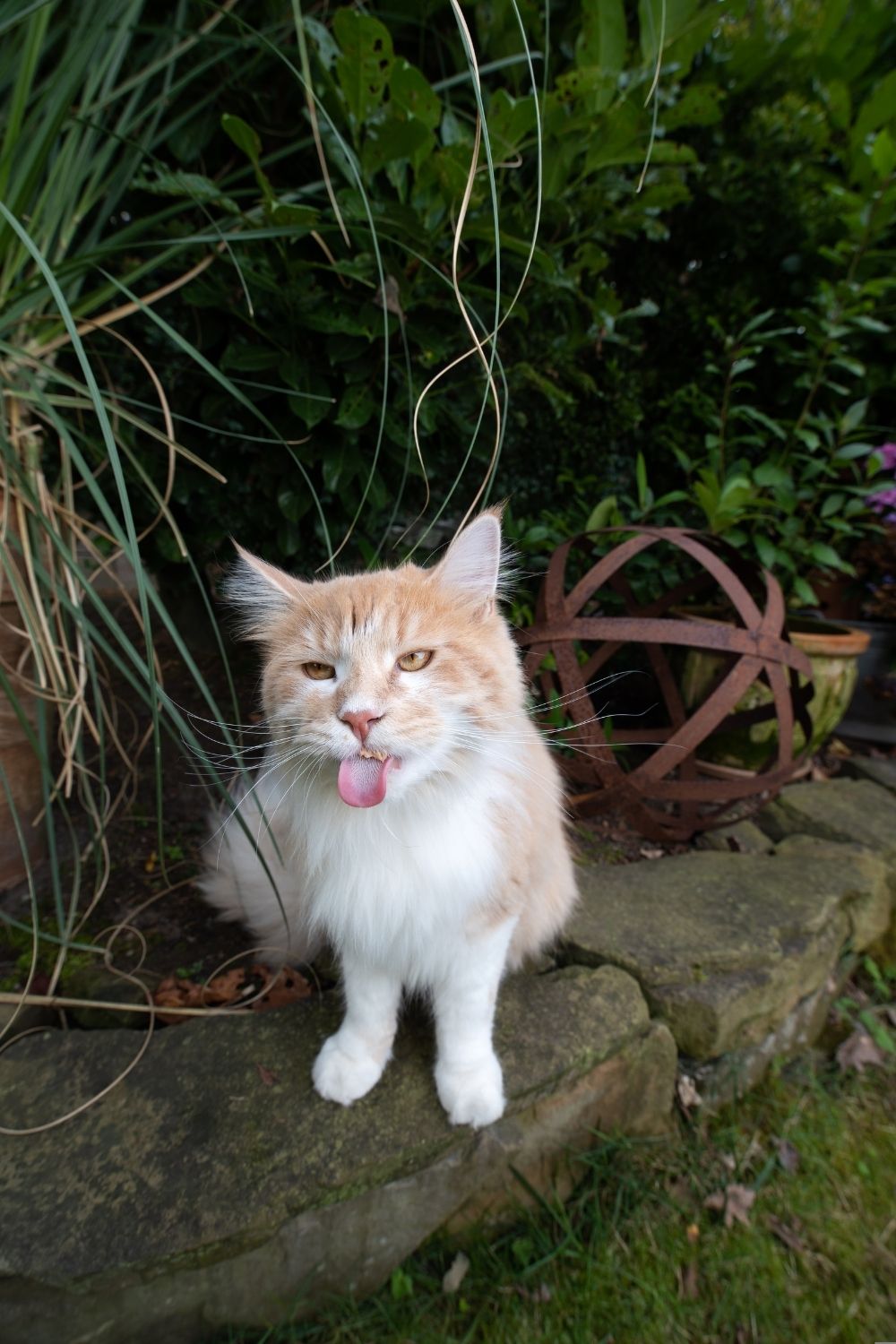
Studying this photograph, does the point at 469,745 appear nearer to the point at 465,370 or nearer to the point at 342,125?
the point at 465,370

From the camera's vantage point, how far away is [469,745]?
3.20 ft

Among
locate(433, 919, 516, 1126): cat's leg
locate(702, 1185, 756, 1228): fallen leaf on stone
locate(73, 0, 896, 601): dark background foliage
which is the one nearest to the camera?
locate(433, 919, 516, 1126): cat's leg

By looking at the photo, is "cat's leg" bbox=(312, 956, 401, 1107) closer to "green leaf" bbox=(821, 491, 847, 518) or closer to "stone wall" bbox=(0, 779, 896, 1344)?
"stone wall" bbox=(0, 779, 896, 1344)

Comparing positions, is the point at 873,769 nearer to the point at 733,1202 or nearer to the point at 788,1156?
the point at 788,1156

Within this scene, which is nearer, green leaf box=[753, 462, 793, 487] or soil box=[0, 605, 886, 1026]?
soil box=[0, 605, 886, 1026]

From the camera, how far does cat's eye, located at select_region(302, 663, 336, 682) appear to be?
1.01 metres

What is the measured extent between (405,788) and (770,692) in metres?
1.73

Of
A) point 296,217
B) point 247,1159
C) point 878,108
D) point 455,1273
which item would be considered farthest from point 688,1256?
point 878,108

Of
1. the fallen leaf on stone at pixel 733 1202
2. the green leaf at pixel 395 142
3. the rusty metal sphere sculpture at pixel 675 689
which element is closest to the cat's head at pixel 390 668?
the rusty metal sphere sculpture at pixel 675 689

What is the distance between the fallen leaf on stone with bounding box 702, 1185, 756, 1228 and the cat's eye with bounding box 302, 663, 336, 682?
1264mm

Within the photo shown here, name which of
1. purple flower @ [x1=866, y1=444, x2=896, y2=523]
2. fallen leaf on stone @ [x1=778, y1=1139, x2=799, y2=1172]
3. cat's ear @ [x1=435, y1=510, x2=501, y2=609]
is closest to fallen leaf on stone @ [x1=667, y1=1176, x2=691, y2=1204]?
fallen leaf on stone @ [x1=778, y1=1139, x2=799, y2=1172]

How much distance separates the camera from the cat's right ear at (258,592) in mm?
1086

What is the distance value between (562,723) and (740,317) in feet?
6.20

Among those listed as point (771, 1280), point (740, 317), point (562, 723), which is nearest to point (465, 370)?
point (562, 723)
